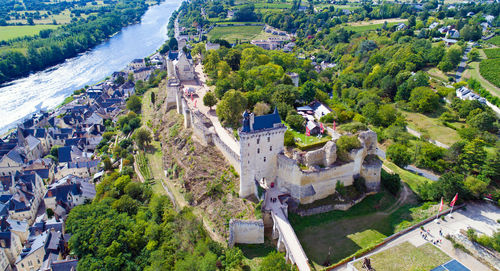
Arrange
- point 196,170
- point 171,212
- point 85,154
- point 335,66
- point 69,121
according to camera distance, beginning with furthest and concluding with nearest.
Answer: point 335,66 < point 69,121 < point 85,154 < point 196,170 < point 171,212

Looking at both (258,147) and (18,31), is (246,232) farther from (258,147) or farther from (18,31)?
(18,31)

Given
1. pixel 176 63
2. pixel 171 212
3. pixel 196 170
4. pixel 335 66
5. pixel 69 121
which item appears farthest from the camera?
pixel 335 66

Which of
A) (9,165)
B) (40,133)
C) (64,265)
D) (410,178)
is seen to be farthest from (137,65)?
(410,178)

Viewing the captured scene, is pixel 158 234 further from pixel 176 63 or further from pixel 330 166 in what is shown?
pixel 176 63

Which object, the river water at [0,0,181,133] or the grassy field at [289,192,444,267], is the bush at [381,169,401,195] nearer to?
the grassy field at [289,192,444,267]

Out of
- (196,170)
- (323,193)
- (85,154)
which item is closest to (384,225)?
(323,193)

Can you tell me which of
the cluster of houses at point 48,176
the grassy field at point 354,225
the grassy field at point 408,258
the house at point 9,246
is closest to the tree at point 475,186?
the grassy field at point 354,225

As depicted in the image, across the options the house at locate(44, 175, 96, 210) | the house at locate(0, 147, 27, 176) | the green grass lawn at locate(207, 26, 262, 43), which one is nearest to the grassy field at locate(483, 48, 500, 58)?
the green grass lawn at locate(207, 26, 262, 43)

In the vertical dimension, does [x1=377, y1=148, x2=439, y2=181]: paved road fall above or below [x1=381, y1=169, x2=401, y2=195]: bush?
below
